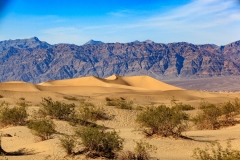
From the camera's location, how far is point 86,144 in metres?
13.3

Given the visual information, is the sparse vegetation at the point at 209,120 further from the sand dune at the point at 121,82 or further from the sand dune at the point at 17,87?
the sand dune at the point at 121,82

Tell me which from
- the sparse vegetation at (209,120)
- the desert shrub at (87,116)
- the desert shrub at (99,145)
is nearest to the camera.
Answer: the desert shrub at (99,145)

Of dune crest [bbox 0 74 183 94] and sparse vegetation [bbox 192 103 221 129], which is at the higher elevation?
sparse vegetation [bbox 192 103 221 129]

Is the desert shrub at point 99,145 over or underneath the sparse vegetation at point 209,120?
over

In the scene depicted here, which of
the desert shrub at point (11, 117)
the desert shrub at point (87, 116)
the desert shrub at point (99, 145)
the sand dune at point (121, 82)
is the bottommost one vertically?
the sand dune at point (121, 82)

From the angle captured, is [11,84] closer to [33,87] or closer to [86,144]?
[33,87]

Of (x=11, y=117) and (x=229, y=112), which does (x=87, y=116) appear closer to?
(x=11, y=117)

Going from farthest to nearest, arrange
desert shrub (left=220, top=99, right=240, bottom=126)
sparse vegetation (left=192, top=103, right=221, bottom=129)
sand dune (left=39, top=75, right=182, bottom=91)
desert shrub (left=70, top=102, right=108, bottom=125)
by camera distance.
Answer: sand dune (left=39, top=75, right=182, bottom=91)
desert shrub (left=70, top=102, right=108, bottom=125)
desert shrub (left=220, top=99, right=240, bottom=126)
sparse vegetation (left=192, top=103, right=221, bottom=129)

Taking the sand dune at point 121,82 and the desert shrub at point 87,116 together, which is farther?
the sand dune at point 121,82

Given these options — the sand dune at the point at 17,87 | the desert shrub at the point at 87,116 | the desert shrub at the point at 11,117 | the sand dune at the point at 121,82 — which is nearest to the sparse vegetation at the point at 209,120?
the desert shrub at the point at 87,116

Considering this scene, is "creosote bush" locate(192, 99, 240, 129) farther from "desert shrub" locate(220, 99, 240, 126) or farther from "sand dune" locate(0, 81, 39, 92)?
"sand dune" locate(0, 81, 39, 92)

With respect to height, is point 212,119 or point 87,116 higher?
point 212,119

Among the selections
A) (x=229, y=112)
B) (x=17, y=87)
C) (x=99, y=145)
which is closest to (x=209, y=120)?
(x=229, y=112)

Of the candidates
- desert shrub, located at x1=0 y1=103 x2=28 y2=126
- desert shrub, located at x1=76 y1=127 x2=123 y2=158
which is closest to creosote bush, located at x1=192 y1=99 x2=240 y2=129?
desert shrub, located at x1=76 y1=127 x2=123 y2=158
